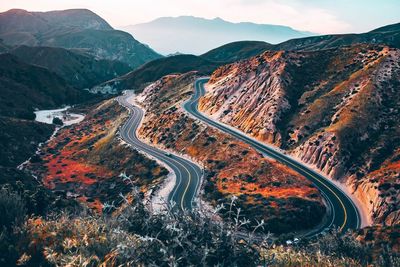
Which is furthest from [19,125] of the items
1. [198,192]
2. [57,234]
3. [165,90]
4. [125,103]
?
[57,234]

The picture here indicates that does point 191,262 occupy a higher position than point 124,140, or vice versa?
point 191,262

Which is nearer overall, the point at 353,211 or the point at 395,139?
the point at 353,211

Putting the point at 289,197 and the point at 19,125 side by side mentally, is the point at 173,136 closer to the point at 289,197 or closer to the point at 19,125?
the point at 289,197

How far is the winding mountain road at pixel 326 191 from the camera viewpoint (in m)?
66.6

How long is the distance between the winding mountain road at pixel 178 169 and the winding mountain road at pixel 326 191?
20947 mm

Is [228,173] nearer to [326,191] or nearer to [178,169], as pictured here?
[178,169]

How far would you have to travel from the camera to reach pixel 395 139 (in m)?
87.2

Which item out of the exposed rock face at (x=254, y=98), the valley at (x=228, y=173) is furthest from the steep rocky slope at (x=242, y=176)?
the exposed rock face at (x=254, y=98)

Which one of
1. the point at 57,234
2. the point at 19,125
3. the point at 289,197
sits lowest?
the point at 19,125

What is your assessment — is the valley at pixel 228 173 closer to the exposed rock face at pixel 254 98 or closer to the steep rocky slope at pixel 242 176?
the steep rocky slope at pixel 242 176

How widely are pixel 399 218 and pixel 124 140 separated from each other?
8810cm

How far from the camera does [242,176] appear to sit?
84.4 meters

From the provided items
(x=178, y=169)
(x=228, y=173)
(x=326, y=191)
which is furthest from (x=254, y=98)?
(x=326, y=191)

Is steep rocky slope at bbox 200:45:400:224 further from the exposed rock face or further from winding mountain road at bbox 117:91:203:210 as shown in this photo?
winding mountain road at bbox 117:91:203:210
